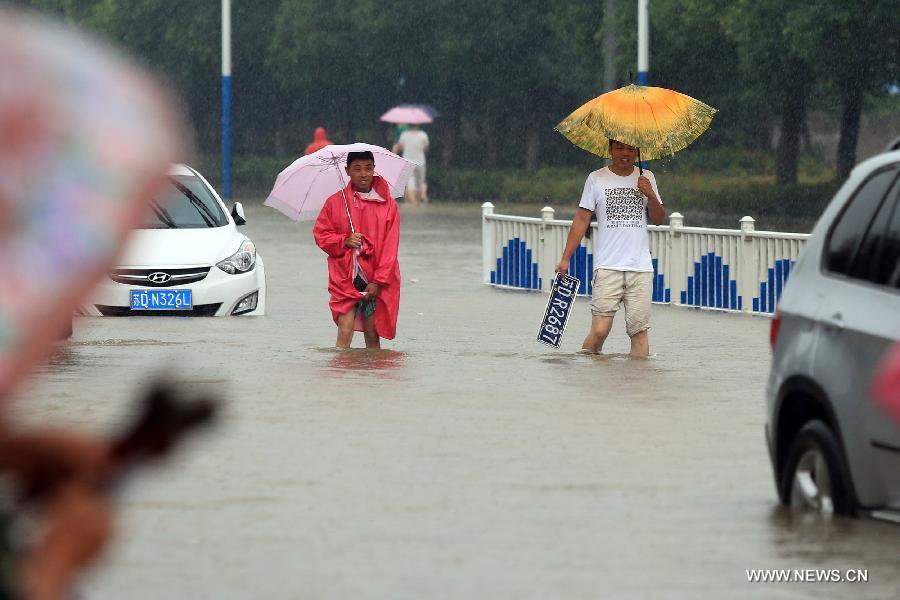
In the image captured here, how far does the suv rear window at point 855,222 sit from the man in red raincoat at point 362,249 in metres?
7.63

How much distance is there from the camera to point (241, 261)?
18547 millimetres

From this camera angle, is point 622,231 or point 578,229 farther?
point 578,229

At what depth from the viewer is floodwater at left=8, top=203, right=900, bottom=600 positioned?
6.91 meters

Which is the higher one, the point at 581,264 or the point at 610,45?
the point at 610,45

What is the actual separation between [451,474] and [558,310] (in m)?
6.58

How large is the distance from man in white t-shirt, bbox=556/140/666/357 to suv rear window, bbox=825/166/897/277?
258 inches

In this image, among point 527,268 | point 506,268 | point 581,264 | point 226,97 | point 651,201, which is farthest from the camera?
point 226,97

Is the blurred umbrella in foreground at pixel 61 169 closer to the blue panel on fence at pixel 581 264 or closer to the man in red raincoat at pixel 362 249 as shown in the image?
the man in red raincoat at pixel 362 249

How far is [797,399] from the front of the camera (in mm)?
7867

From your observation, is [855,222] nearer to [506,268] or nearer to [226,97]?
[506,268]

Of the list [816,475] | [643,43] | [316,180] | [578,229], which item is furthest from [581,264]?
[816,475]

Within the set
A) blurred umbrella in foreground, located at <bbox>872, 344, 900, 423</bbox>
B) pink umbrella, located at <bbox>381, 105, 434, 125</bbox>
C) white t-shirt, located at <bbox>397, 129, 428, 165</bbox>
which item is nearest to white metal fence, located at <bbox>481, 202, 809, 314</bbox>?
blurred umbrella in foreground, located at <bbox>872, 344, 900, 423</bbox>

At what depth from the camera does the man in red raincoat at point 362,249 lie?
1525cm

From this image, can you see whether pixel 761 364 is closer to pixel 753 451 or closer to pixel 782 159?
pixel 753 451
